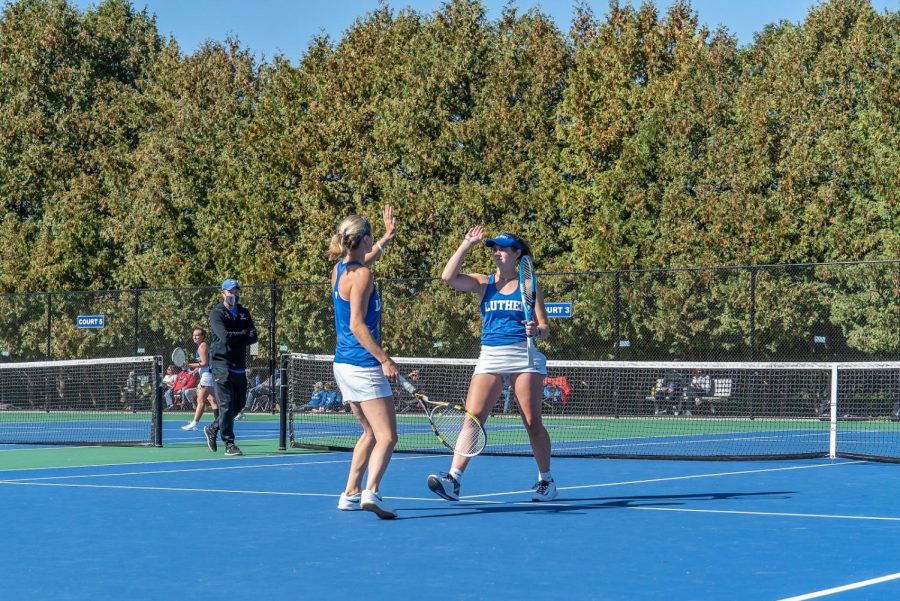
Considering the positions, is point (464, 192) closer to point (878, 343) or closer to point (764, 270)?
point (764, 270)

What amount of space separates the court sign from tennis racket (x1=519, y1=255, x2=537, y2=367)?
82.0 ft

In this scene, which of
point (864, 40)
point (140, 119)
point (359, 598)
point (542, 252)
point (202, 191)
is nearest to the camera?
point (359, 598)

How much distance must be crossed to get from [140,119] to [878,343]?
2303cm

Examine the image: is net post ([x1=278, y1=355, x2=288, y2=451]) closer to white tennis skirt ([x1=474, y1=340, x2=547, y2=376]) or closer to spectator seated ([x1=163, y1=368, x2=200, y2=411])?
white tennis skirt ([x1=474, y1=340, x2=547, y2=376])

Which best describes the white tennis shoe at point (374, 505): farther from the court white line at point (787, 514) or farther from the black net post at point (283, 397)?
the black net post at point (283, 397)

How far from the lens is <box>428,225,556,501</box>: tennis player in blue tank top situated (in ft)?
33.2

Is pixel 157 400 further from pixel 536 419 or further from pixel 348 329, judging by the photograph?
pixel 348 329

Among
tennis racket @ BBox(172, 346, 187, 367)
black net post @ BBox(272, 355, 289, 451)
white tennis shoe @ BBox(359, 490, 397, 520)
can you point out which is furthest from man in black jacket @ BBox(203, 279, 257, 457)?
tennis racket @ BBox(172, 346, 187, 367)

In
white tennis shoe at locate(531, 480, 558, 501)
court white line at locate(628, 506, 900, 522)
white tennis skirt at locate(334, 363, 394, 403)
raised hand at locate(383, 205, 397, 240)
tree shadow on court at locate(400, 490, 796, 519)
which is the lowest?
tree shadow on court at locate(400, 490, 796, 519)

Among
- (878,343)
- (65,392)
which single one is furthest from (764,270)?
(65,392)

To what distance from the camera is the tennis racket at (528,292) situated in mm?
10070

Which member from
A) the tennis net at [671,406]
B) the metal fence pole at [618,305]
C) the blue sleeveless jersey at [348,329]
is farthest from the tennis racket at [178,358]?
the blue sleeveless jersey at [348,329]

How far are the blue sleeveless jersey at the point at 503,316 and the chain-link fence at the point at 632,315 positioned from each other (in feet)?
48.6

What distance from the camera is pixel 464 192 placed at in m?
31.6
